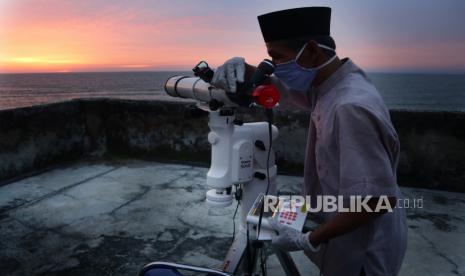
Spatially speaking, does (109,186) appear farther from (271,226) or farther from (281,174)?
(271,226)

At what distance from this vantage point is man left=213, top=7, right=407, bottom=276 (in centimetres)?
132

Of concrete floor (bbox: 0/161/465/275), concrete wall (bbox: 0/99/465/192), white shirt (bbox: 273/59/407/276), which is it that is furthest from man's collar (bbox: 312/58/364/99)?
concrete wall (bbox: 0/99/465/192)

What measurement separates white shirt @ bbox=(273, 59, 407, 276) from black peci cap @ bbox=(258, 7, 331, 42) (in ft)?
0.61

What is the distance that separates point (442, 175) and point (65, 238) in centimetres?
449

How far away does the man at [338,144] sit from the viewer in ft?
4.34

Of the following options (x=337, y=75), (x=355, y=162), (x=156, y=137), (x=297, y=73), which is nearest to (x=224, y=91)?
(x=297, y=73)

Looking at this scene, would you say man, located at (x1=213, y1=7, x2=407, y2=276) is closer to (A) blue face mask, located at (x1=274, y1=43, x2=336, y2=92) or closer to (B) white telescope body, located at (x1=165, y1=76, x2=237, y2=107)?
(A) blue face mask, located at (x1=274, y1=43, x2=336, y2=92)

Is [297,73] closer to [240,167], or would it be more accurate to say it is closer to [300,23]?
[300,23]

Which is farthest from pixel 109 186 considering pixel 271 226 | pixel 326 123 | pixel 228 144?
pixel 326 123

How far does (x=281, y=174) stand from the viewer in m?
5.55

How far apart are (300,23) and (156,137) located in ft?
16.2

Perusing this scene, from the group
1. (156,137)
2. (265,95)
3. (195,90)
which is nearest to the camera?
(265,95)

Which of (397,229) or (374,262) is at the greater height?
(397,229)

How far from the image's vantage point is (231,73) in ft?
5.68
